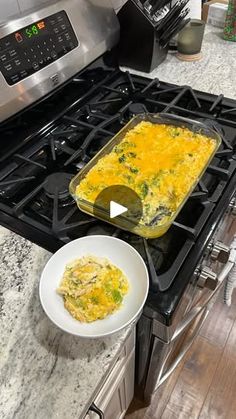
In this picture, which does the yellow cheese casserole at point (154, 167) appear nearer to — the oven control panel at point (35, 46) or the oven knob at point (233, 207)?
the oven knob at point (233, 207)

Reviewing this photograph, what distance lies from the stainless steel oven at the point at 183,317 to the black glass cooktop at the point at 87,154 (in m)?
0.06

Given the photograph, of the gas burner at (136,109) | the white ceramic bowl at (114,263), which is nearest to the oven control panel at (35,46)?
the gas burner at (136,109)

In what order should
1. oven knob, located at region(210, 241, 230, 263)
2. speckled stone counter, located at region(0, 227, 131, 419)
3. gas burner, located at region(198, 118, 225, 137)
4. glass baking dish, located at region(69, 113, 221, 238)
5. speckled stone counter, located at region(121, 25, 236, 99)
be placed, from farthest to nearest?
1. speckled stone counter, located at region(121, 25, 236, 99)
2. gas burner, located at region(198, 118, 225, 137)
3. oven knob, located at region(210, 241, 230, 263)
4. glass baking dish, located at region(69, 113, 221, 238)
5. speckled stone counter, located at region(0, 227, 131, 419)

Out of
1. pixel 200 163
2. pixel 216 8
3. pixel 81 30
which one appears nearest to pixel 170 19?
pixel 81 30

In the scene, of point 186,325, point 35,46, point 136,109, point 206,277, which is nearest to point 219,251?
point 206,277

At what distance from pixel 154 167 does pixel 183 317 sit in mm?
324

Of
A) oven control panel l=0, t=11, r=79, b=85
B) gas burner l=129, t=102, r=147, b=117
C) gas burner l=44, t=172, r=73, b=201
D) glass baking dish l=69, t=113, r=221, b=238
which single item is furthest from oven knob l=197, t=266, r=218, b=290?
oven control panel l=0, t=11, r=79, b=85

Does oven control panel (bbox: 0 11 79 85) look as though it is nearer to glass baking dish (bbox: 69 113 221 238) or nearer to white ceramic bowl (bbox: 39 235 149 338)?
glass baking dish (bbox: 69 113 221 238)

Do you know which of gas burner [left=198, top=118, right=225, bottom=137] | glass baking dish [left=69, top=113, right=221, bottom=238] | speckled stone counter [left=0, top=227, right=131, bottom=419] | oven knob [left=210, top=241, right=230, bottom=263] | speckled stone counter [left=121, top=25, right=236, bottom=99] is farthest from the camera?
speckled stone counter [left=121, top=25, right=236, bottom=99]

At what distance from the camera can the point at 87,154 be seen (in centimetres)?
79

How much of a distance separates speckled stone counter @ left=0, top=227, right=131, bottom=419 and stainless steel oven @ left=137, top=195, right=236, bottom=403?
14 centimetres

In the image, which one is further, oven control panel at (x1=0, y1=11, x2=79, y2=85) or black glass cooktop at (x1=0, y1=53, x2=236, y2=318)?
oven control panel at (x1=0, y1=11, x2=79, y2=85)

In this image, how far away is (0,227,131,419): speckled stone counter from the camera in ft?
1.37
